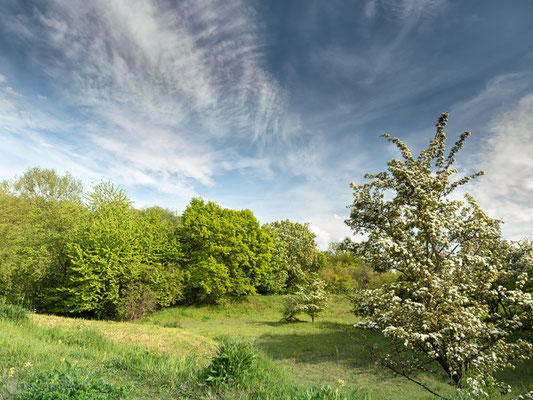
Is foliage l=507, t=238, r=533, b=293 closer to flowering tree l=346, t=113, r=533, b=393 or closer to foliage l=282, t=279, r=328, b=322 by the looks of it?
flowering tree l=346, t=113, r=533, b=393

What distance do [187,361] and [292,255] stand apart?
38.8 metres

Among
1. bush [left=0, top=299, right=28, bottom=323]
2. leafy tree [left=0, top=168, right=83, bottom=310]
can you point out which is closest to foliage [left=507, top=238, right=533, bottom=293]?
bush [left=0, top=299, right=28, bottom=323]

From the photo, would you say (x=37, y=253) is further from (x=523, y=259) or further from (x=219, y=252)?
(x=523, y=259)

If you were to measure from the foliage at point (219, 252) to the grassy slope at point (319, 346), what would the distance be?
2.70 metres

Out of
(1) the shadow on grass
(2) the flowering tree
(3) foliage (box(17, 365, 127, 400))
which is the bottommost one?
(1) the shadow on grass

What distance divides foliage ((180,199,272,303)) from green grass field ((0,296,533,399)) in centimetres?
994

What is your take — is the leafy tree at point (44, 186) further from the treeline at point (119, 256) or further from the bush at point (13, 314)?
the bush at point (13, 314)

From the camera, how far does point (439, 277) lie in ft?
28.8

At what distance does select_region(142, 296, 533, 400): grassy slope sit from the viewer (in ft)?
32.9

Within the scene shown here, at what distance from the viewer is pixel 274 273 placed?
4097 centimetres

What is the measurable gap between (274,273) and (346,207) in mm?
29715

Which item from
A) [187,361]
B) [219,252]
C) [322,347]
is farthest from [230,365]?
[219,252]

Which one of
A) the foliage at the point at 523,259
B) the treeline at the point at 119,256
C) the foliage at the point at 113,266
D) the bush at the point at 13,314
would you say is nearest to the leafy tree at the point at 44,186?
the treeline at the point at 119,256

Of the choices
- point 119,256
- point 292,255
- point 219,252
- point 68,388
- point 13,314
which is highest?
point 292,255
